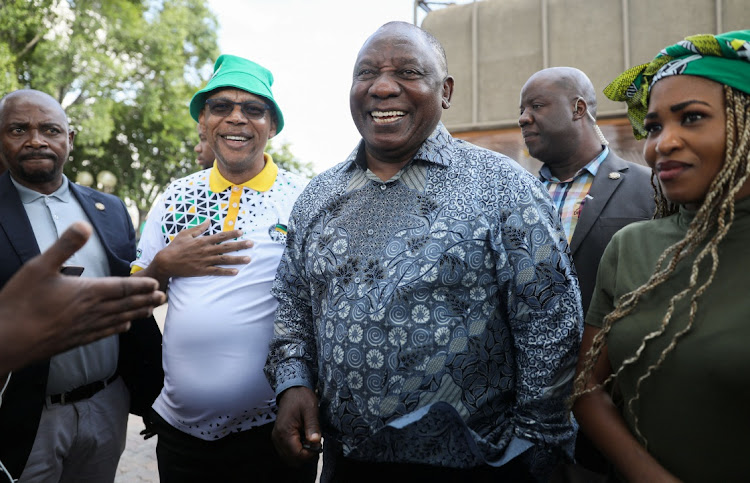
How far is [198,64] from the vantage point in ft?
63.5

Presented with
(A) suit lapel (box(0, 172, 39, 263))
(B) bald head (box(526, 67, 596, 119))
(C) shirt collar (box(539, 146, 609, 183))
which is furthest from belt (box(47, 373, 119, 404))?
(B) bald head (box(526, 67, 596, 119))

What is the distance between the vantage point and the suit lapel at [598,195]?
295 cm

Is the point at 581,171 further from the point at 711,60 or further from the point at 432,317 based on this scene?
the point at 432,317

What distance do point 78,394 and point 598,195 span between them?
Answer: 3043mm

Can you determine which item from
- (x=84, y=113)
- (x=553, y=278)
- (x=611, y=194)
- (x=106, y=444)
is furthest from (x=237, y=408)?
(x=84, y=113)

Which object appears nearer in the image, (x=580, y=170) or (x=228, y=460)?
(x=228, y=460)

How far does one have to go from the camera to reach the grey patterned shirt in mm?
1768

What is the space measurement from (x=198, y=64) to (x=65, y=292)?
65.4 ft

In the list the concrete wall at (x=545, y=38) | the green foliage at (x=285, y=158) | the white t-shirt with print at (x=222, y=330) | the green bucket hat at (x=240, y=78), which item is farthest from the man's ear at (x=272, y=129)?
the green foliage at (x=285, y=158)

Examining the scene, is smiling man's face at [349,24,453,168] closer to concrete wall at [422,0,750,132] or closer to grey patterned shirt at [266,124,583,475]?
grey patterned shirt at [266,124,583,475]

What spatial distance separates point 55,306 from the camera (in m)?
1.36

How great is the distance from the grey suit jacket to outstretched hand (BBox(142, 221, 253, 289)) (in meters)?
1.75

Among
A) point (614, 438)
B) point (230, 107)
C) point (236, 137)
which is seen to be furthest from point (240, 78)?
point (614, 438)

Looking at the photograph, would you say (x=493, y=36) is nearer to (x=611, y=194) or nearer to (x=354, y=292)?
(x=611, y=194)
